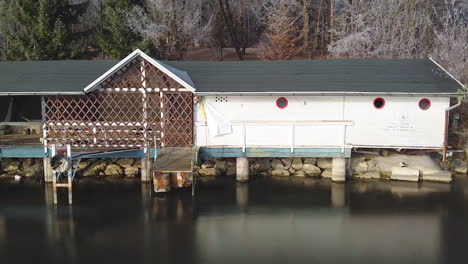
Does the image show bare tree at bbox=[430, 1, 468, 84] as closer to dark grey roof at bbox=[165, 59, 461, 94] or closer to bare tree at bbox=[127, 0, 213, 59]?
dark grey roof at bbox=[165, 59, 461, 94]

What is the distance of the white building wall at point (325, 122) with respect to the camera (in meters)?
13.5

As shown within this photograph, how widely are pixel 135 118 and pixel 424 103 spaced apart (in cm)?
976

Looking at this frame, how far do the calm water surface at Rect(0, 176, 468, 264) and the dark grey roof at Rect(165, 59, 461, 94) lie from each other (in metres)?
3.29

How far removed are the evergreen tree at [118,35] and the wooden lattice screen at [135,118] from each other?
13.8 meters

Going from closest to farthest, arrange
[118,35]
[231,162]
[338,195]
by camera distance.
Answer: [338,195] → [231,162] → [118,35]

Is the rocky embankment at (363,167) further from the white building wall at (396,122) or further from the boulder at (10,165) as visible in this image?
the boulder at (10,165)

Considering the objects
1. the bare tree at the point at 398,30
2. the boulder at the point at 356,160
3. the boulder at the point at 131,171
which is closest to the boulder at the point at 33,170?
the boulder at the point at 131,171

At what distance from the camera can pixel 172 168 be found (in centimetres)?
1203

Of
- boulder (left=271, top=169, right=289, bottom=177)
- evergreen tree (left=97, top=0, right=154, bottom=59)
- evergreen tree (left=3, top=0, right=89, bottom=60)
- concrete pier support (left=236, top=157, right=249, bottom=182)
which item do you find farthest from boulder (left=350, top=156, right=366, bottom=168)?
evergreen tree (left=3, top=0, right=89, bottom=60)

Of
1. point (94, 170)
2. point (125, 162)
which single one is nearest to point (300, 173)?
point (125, 162)

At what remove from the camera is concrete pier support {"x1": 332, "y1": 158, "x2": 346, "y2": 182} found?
13875 mm

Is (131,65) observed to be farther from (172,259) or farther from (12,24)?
(12,24)

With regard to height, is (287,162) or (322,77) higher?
(322,77)

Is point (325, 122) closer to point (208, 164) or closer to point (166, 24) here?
point (208, 164)
